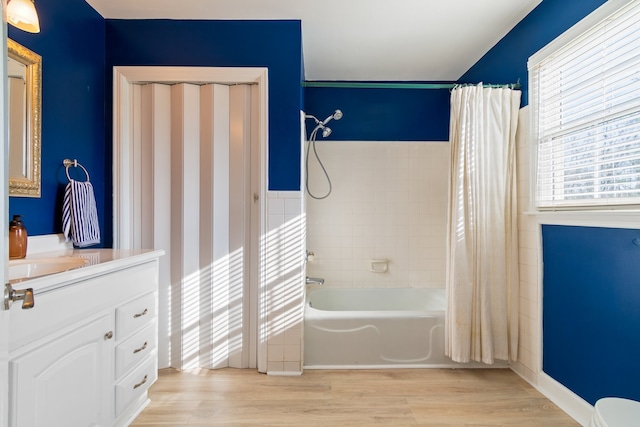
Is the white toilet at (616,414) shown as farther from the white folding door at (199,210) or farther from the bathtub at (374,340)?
the white folding door at (199,210)

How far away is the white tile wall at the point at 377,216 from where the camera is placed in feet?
10.7

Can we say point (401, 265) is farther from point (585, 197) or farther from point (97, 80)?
point (97, 80)

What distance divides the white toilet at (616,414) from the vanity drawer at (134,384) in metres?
1.88

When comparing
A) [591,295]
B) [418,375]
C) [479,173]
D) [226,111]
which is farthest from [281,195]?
[591,295]

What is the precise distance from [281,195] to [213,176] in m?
0.49

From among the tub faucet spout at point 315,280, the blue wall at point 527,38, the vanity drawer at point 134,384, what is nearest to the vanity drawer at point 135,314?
the vanity drawer at point 134,384

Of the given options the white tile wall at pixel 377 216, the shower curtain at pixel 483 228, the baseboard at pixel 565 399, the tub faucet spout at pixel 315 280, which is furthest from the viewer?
the white tile wall at pixel 377 216

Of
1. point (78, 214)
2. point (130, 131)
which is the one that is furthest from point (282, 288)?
point (130, 131)

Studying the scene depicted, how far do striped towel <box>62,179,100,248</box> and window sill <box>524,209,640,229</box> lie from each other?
2.64m

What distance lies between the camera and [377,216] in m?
3.29

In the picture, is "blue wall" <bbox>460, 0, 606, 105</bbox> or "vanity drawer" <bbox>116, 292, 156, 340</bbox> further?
"blue wall" <bbox>460, 0, 606, 105</bbox>

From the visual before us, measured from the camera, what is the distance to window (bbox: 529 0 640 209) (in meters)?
1.53

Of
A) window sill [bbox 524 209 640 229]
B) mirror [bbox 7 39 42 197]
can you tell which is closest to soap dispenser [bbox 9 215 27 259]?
mirror [bbox 7 39 42 197]

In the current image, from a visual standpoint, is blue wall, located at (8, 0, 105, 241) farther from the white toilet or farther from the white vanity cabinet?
the white toilet
